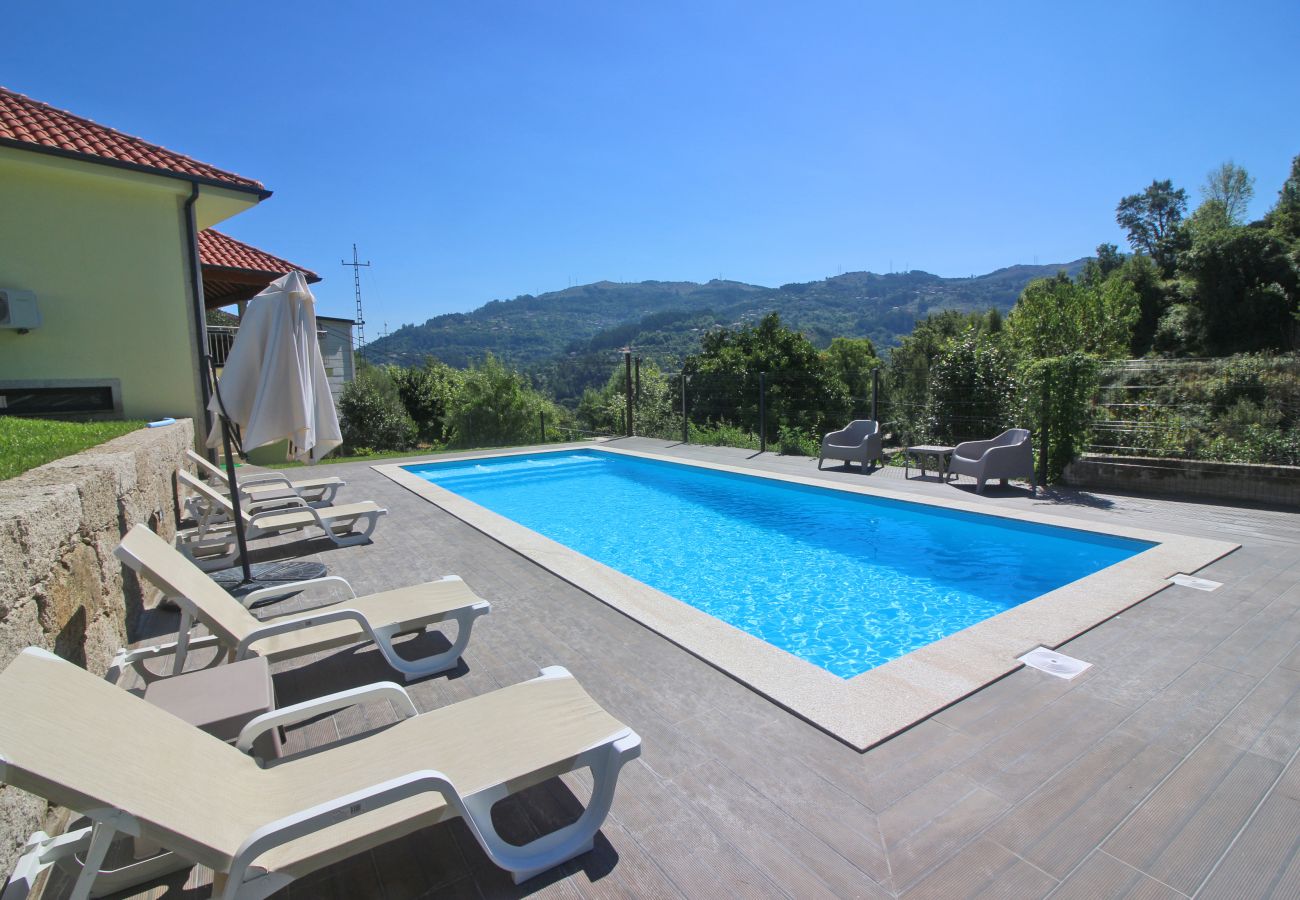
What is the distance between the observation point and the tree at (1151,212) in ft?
178

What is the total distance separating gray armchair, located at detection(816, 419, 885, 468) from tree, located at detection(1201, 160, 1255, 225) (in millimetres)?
44952

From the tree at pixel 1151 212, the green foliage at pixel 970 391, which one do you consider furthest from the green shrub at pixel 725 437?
the tree at pixel 1151 212

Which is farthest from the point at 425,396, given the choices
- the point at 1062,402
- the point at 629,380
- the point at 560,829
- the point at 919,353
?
the point at 919,353

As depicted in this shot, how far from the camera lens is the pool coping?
9.25 ft

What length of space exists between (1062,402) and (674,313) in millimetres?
84087

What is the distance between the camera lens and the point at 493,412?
668 inches

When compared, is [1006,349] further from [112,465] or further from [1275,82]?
[1275,82]

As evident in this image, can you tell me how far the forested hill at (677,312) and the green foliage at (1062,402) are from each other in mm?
59569

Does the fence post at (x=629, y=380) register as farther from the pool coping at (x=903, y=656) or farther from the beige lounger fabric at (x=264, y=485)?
the pool coping at (x=903, y=656)

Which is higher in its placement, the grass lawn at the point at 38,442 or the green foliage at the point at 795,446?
the grass lawn at the point at 38,442

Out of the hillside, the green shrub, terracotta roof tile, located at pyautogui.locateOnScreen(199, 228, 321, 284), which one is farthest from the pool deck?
the hillside

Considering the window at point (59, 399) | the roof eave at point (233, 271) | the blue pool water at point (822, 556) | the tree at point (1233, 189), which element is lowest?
the blue pool water at point (822, 556)

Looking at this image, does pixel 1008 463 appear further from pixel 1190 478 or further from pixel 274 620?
pixel 274 620

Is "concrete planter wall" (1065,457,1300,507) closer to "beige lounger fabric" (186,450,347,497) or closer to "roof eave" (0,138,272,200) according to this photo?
"beige lounger fabric" (186,450,347,497)
